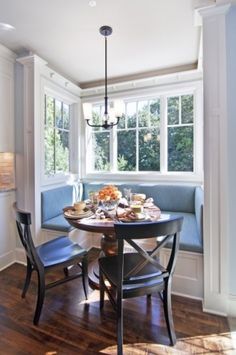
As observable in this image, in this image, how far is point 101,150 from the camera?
160 inches

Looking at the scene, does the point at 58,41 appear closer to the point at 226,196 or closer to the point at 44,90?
the point at 44,90

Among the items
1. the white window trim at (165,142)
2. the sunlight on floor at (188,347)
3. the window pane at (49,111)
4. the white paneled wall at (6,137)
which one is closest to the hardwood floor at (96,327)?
the sunlight on floor at (188,347)

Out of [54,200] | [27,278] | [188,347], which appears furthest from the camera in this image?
[54,200]

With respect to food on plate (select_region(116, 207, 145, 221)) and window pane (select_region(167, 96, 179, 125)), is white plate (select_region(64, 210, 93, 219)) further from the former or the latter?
window pane (select_region(167, 96, 179, 125))

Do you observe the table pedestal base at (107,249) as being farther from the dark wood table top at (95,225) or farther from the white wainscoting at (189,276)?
the white wainscoting at (189,276)

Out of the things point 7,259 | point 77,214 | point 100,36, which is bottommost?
point 7,259

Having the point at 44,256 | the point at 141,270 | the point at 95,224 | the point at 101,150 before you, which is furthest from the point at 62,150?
the point at 141,270

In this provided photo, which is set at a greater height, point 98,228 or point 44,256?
point 98,228

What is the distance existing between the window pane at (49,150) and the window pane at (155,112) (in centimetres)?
164

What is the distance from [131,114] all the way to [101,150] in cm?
85

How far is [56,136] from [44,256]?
208 centimetres

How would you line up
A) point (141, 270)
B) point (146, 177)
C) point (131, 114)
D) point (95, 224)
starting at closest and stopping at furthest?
point (141, 270), point (95, 224), point (146, 177), point (131, 114)

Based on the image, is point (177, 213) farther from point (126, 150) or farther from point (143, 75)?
point (143, 75)

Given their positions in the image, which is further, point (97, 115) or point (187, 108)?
point (97, 115)
